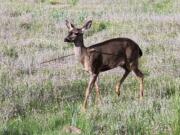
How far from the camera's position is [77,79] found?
1100 cm

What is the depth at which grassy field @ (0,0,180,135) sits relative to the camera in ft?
24.4

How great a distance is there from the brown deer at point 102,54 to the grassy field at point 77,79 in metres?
0.44

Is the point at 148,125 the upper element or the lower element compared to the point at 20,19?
upper

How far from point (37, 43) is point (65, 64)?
9.72ft

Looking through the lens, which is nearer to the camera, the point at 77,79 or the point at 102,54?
the point at 102,54

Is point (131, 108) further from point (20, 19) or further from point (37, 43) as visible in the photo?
point (20, 19)

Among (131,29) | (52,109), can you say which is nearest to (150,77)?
(52,109)

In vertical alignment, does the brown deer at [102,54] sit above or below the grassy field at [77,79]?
above

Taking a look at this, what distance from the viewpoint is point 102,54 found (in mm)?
9586

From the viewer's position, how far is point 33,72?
11.8 meters

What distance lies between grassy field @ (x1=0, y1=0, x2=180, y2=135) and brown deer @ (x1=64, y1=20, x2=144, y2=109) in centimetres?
44

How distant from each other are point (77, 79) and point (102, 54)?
61.0 inches

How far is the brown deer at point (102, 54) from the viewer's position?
9211 mm

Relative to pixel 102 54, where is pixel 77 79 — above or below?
below
